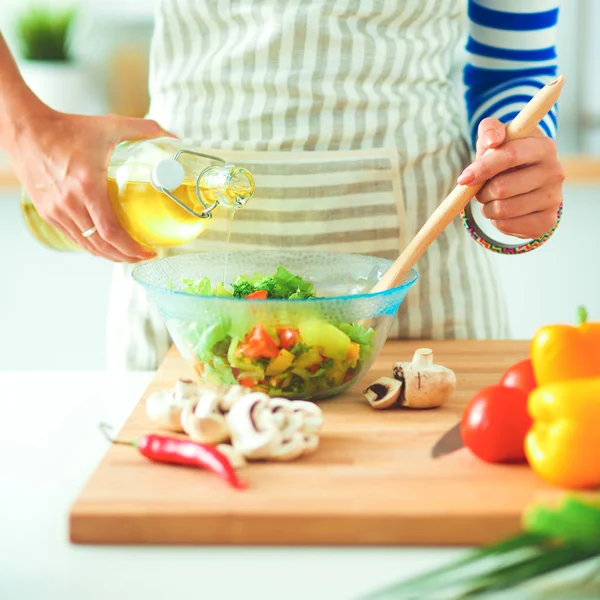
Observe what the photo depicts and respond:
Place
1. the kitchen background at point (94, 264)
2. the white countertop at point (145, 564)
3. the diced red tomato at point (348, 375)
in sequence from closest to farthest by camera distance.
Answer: the white countertop at point (145, 564)
the diced red tomato at point (348, 375)
the kitchen background at point (94, 264)

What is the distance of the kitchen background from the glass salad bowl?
1511mm

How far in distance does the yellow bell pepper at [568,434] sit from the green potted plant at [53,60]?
206 cm

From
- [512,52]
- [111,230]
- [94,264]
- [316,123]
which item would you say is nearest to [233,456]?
[111,230]

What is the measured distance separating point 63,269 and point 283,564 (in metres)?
1.96

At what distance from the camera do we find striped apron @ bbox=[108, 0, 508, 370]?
132 cm

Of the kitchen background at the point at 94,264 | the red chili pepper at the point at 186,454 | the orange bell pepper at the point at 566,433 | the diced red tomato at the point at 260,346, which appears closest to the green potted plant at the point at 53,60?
the kitchen background at the point at 94,264

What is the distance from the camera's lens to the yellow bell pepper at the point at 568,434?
2.57 ft

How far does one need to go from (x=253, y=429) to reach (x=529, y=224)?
0.54m

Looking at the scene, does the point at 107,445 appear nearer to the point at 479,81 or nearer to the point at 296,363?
the point at 296,363

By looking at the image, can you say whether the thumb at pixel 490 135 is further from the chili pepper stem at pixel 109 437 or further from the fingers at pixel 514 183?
the chili pepper stem at pixel 109 437

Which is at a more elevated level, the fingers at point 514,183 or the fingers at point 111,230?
the fingers at point 514,183

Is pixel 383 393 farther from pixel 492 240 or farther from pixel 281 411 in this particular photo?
pixel 492 240

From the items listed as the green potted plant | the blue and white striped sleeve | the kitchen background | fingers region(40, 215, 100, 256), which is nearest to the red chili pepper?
fingers region(40, 215, 100, 256)

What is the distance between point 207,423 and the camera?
0.88 metres
